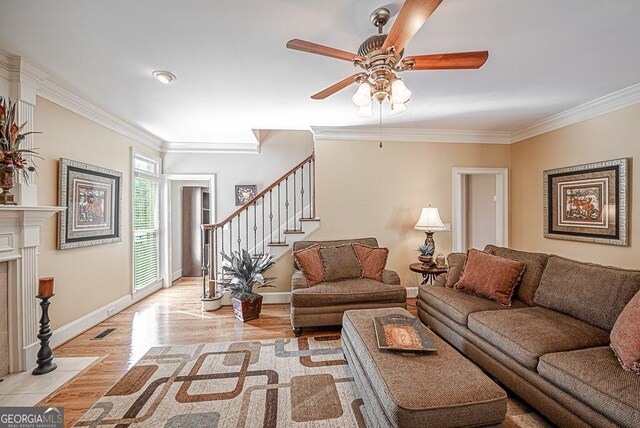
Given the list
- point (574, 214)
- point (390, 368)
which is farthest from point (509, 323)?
point (574, 214)

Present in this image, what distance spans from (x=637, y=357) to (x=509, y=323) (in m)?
0.67

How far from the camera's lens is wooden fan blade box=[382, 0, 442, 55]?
1.20 metres

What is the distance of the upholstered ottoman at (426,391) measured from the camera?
1.35m

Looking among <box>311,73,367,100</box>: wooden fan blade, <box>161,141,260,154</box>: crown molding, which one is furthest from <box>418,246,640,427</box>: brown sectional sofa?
<box>161,141,260,154</box>: crown molding

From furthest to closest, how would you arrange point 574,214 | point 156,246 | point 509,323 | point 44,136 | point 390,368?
point 156,246 → point 574,214 → point 44,136 → point 509,323 → point 390,368

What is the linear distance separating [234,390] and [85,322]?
89.0 inches

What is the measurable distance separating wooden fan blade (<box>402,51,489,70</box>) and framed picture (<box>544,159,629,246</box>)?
2671 mm

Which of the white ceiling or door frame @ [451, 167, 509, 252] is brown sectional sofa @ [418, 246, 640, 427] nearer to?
door frame @ [451, 167, 509, 252]

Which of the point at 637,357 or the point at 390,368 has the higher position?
the point at 637,357

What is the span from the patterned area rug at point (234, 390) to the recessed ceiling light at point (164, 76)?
255 cm

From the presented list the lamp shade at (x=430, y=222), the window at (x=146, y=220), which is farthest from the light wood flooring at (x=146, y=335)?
Answer: the lamp shade at (x=430, y=222)

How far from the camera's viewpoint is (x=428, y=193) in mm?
4395

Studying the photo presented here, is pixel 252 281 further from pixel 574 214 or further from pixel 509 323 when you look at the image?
pixel 574 214

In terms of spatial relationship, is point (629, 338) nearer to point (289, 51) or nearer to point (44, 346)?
point (289, 51)
